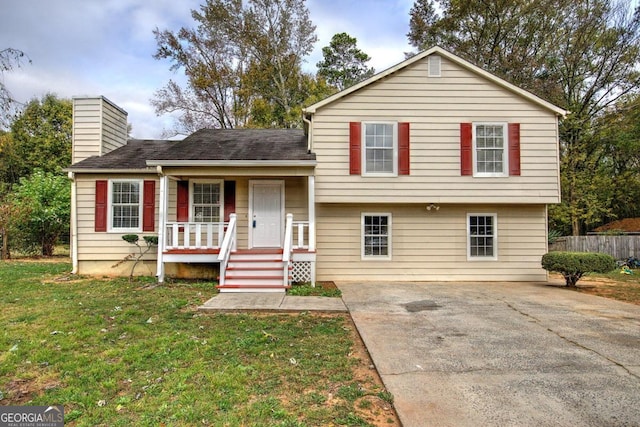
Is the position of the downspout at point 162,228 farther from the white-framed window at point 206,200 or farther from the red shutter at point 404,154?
the red shutter at point 404,154

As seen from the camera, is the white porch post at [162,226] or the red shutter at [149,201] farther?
the red shutter at [149,201]

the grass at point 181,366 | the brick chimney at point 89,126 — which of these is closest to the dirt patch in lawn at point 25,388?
the grass at point 181,366

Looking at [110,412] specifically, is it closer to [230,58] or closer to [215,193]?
[215,193]

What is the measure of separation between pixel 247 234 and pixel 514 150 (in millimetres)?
8004

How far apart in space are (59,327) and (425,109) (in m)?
9.64

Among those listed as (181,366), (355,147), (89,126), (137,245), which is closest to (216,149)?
(137,245)

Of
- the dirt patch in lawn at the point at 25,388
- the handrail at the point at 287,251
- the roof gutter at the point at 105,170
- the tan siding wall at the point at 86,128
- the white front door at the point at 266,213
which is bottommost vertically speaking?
the dirt patch in lawn at the point at 25,388

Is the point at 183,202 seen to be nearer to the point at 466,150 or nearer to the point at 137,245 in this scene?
the point at 137,245

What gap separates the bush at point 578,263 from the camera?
29.2 ft

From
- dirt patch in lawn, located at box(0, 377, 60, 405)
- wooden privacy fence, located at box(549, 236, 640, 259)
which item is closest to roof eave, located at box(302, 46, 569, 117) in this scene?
dirt patch in lawn, located at box(0, 377, 60, 405)

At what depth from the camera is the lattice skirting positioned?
918 centimetres

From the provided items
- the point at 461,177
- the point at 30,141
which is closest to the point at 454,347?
the point at 461,177

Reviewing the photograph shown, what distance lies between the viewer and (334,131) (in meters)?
10.0

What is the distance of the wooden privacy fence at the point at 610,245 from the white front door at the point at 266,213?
14.5 m
